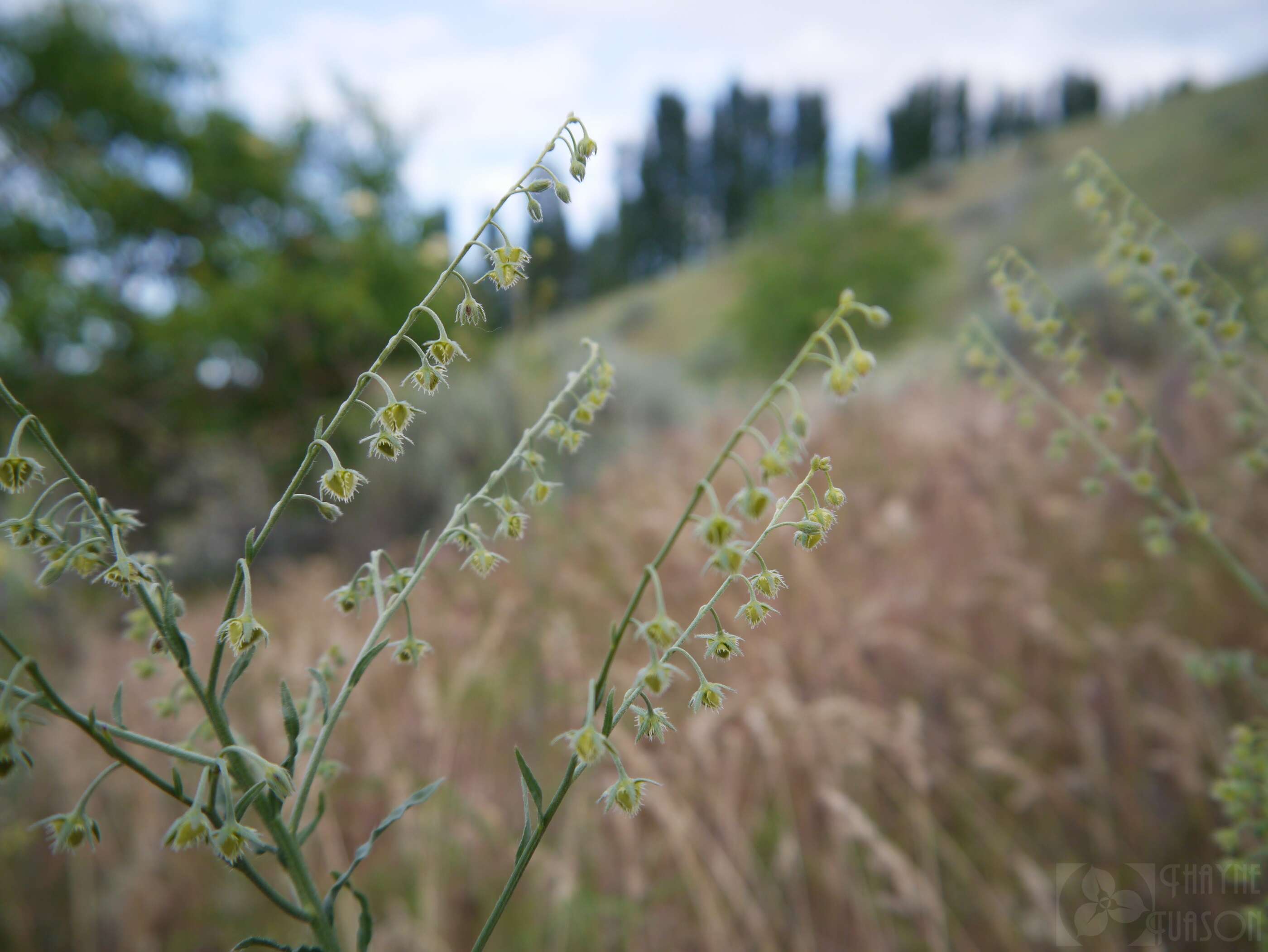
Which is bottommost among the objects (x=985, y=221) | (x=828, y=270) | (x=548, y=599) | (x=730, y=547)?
(x=985, y=221)

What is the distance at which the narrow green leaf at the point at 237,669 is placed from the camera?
0.62 metres

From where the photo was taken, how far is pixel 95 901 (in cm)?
263

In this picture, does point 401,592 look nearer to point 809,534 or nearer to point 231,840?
point 231,840

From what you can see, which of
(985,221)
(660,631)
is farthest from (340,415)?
(985,221)

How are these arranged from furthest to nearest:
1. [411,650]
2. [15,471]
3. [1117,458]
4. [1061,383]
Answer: [1117,458] < [1061,383] < [411,650] < [15,471]

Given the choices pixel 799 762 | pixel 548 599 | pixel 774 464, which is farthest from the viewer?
pixel 548 599

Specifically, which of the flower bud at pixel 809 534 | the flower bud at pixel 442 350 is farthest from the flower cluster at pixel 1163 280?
the flower bud at pixel 442 350

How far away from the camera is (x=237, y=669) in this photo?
63 cm

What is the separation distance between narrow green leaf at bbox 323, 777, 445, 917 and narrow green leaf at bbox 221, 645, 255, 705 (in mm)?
178

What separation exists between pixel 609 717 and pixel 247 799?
30cm

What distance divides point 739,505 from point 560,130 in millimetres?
371

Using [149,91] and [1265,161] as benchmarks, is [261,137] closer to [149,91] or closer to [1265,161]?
[149,91]

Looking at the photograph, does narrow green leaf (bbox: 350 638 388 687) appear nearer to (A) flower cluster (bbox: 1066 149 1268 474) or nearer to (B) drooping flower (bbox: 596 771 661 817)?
(B) drooping flower (bbox: 596 771 661 817)

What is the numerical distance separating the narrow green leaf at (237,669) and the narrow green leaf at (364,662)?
9 cm
